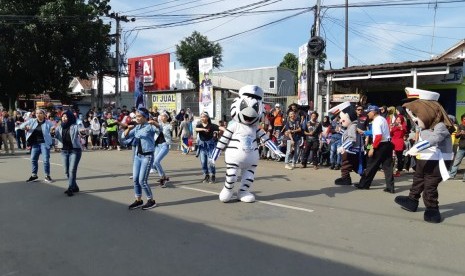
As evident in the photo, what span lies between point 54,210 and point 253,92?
12.8 ft

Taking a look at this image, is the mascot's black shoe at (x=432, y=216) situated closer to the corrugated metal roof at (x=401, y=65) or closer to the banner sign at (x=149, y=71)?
the corrugated metal roof at (x=401, y=65)

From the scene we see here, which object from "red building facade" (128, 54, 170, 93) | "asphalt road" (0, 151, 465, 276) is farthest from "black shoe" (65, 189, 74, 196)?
"red building facade" (128, 54, 170, 93)

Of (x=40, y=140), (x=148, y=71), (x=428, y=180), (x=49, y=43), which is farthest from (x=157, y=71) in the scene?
(x=428, y=180)

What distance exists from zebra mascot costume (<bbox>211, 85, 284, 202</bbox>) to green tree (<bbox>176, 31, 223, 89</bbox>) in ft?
120

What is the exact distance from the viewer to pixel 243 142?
7223 millimetres

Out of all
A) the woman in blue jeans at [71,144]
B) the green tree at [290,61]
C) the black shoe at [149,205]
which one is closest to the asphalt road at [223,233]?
the black shoe at [149,205]

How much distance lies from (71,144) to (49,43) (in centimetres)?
1983

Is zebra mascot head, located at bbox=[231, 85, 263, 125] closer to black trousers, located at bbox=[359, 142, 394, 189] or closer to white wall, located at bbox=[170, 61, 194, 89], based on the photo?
black trousers, located at bbox=[359, 142, 394, 189]

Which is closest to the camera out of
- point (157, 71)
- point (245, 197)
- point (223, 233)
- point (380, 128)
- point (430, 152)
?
point (223, 233)

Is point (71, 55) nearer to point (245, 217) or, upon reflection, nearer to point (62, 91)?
point (62, 91)

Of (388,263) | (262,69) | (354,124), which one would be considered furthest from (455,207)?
(262,69)

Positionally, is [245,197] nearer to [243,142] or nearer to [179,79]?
[243,142]

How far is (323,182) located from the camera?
954 cm

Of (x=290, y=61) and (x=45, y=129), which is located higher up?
(x=290, y=61)
